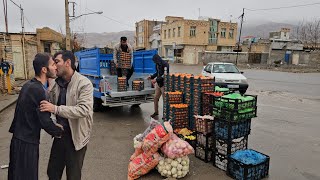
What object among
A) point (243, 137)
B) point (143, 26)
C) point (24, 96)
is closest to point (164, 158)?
point (243, 137)

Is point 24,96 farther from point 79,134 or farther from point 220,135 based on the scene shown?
point 220,135

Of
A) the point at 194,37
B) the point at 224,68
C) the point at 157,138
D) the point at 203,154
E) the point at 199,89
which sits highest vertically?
the point at 194,37

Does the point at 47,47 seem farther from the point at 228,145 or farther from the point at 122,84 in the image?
the point at 228,145

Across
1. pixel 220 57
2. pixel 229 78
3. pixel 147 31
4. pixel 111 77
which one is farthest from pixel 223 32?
pixel 111 77

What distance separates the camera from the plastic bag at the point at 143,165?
418 centimetres

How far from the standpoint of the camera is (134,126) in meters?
7.24

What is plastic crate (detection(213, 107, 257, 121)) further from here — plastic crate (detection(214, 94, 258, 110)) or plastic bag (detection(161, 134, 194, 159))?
plastic bag (detection(161, 134, 194, 159))

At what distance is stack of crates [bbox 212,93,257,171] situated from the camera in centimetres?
427

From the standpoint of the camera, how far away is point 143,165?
4.20 meters

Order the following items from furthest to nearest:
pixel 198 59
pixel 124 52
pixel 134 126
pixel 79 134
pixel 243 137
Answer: pixel 198 59
pixel 124 52
pixel 134 126
pixel 243 137
pixel 79 134

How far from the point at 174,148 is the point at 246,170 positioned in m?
1.19

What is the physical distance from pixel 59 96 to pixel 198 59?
42903mm

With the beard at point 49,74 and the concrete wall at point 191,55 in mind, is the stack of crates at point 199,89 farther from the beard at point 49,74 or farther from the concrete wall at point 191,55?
the concrete wall at point 191,55

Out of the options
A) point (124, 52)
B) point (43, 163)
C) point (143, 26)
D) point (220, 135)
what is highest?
point (143, 26)
